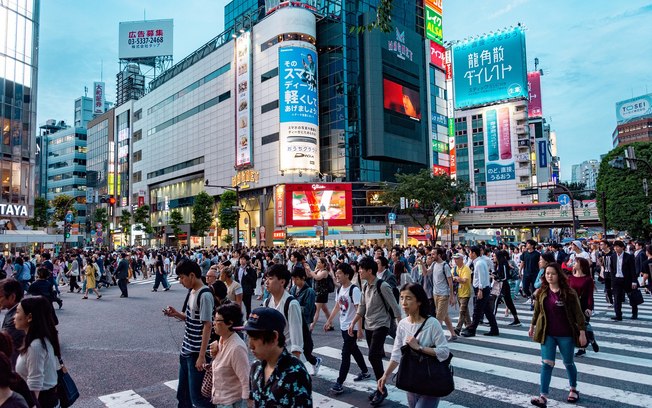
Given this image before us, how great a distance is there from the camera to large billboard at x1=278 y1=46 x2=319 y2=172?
50.1 metres

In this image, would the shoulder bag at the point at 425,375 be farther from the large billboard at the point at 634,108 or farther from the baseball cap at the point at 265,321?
the large billboard at the point at 634,108

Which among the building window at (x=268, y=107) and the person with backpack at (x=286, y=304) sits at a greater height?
the building window at (x=268, y=107)

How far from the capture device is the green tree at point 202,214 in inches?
2241

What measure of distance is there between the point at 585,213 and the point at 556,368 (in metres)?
57.1

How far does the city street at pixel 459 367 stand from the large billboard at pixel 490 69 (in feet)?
264

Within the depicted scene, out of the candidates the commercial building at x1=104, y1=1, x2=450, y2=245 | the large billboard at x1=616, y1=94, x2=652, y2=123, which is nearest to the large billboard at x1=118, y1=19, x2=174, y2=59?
the commercial building at x1=104, y1=1, x2=450, y2=245

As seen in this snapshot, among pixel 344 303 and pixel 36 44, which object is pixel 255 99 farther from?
pixel 344 303

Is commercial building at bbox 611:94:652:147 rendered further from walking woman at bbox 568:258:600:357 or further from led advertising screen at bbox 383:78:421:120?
walking woman at bbox 568:258:600:357

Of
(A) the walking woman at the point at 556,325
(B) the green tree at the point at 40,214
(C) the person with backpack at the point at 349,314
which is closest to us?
(A) the walking woman at the point at 556,325

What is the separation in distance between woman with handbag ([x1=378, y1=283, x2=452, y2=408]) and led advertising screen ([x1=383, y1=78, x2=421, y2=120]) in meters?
53.9

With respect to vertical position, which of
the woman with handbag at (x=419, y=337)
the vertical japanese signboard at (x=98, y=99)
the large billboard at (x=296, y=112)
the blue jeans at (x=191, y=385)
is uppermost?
the vertical japanese signboard at (x=98, y=99)

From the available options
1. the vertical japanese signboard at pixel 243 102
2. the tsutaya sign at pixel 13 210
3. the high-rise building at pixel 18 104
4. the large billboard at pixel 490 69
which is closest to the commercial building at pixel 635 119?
the large billboard at pixel 490 69

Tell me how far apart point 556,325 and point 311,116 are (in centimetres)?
4713

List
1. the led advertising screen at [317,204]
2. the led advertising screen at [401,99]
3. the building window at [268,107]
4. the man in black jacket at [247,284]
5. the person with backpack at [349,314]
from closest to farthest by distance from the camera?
the person with backpack at [349,314]
the man in black jacket at [247,284]
the led advertising screen at [317,204]
the building window at [268,107]
the led advertising screen at [401,99]
